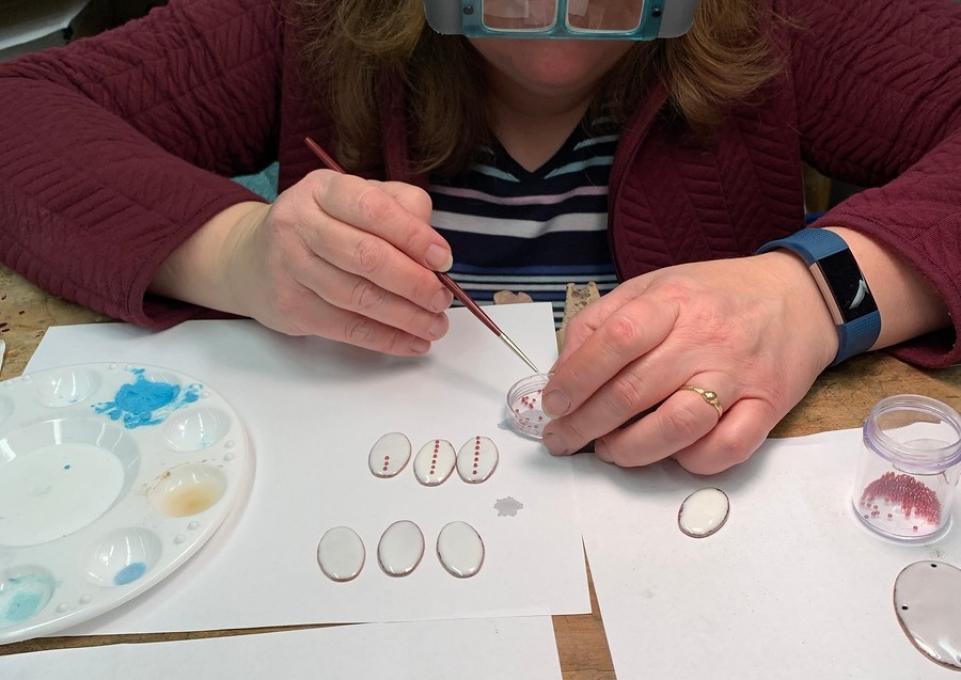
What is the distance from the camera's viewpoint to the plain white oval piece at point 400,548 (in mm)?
609

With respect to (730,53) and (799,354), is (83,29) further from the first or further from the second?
(799,354)

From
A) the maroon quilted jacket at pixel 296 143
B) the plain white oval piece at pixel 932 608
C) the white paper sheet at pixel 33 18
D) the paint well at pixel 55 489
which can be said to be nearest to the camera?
the plain white oval piece at pixel 932 608

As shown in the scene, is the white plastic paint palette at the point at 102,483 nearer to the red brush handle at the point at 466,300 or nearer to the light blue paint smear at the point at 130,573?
the light blue paint smear at the point at 130,573

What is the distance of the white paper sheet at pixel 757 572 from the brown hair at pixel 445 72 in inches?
18.1

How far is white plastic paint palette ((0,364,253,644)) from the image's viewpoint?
0.60m

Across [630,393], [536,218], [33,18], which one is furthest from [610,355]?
[33,18]

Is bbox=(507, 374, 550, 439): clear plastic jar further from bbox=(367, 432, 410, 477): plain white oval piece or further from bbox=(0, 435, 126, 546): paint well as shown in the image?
bbox=(0, 435, 126, 546): paint well

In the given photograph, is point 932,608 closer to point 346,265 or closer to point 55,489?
point 346,265

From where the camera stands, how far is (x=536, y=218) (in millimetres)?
1087

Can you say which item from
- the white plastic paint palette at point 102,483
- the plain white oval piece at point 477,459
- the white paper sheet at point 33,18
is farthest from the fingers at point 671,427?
the white paper sheet at point 33,18

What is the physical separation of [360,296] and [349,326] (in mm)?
48

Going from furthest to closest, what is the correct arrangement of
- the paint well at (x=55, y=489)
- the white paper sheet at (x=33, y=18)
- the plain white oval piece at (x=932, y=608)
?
the white paper sheet at (x=33, y=18) < the paint well at (x=55, y=489) < the plain white oval piece at (x=932, y=608)

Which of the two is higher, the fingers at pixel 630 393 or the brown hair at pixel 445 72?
the brown hair at pixel 445 72

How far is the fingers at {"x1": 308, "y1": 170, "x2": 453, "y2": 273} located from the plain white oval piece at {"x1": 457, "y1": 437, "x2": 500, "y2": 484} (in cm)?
17
